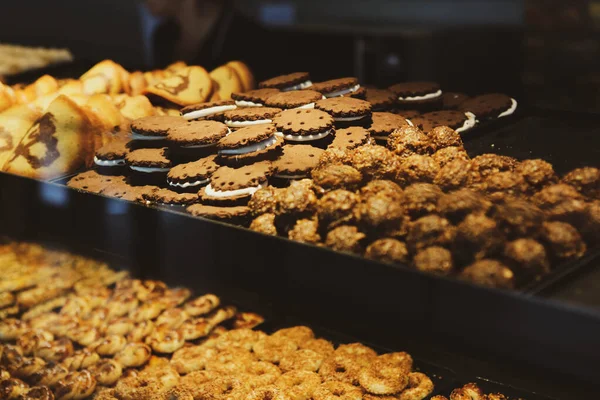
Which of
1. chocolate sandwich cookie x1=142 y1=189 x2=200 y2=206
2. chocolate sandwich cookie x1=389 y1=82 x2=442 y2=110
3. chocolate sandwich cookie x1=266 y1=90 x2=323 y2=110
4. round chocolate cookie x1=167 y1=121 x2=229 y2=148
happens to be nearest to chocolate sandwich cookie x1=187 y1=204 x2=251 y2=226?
chocolate sandwich cookie x1=142 y1=189 x2=200 y2=206

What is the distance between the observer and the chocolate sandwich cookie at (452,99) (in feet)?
7.97

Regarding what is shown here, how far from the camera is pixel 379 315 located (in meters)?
1.33

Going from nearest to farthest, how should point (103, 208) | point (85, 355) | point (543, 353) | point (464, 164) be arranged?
point (543, 353) → point (464, 164) → point (103, 208) → point (85, 355)

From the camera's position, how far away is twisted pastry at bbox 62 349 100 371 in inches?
90.2

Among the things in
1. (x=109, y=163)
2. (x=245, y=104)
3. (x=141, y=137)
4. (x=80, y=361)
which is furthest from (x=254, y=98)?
(x=80, y=361)

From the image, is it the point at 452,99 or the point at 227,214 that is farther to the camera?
the point at 452,99

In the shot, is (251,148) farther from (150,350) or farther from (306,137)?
(150,350)

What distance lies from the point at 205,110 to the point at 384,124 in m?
0.58

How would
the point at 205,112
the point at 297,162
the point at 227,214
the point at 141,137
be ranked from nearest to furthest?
the point at 227,214 → the point at 297,162 → the point at 141,137 → the point at 205,112

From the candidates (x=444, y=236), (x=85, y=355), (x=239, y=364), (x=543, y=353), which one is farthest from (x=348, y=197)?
(x=85, y=355)

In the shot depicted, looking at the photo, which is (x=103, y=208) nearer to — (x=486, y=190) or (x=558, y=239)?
A: (x=486, y=190)

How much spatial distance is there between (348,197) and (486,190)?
30 cm

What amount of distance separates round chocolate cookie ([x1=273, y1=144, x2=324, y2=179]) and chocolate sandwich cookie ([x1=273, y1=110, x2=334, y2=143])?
0.04m

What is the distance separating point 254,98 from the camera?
2357mm
